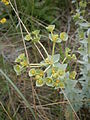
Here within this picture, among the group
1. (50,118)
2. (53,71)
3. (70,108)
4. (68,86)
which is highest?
(53,71)

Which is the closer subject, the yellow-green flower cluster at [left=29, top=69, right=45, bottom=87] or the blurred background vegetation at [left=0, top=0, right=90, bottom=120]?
the yellow-green flower cluster at [left=29, top=69, right=45, bottom=87]

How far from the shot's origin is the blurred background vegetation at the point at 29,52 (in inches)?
60.9

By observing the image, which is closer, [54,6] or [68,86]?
[68,86]

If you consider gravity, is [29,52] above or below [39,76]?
below

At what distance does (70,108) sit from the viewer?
129 centimetres

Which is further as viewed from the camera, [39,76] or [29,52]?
[29,52]

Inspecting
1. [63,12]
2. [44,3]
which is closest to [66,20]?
[63,12]

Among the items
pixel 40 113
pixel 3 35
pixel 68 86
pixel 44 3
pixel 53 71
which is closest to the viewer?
pixel 53 71

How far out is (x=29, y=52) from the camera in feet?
6.44

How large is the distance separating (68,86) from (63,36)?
236 mm

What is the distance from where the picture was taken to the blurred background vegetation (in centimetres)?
155

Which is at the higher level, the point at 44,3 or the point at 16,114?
the point at 44,3

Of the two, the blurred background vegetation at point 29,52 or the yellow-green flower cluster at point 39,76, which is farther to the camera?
the blurred background vegetation at point 29,52

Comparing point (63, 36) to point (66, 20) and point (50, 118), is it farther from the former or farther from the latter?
point (66, 20)
